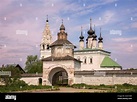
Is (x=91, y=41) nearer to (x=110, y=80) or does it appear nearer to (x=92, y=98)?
(x=110, y=80)

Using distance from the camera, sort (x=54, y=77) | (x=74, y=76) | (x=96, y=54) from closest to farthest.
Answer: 1. (x=74, y=76)
2. (x=54, y=77)
3. (x=96, y=54)

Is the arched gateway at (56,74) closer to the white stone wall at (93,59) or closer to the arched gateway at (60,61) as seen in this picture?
the arched gateway at (60,61)

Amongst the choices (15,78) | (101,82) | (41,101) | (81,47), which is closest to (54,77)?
(101,82)

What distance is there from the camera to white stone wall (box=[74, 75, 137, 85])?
14552mm

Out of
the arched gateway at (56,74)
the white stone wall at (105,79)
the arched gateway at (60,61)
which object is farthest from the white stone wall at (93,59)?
the white stone wall at (105,79)

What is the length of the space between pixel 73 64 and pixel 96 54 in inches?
182

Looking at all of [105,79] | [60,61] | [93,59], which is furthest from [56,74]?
[93,59]

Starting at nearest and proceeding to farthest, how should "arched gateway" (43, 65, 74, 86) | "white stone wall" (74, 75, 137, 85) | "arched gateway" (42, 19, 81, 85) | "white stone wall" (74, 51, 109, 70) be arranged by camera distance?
1. "white stone wall" (74, 75, 137, 85)
2. "arched gateway" (43, 65, 74, 86)
3. "arched gateway" (42, 19, 81, 85)
4. "white stone wall" (74, 51, 109, 70)

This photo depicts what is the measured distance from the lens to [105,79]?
15.2m

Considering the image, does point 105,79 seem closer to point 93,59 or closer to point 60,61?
point 60,61

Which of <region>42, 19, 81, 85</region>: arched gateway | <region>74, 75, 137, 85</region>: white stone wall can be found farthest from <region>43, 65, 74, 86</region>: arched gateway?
<region>74, 75, 137, 85</region>: white stone wall

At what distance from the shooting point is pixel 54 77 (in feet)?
56.7

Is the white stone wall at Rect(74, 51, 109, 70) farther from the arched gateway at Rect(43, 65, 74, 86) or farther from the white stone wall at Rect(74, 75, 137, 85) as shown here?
the white stone wall at Rect(74, 75, 137, 85)

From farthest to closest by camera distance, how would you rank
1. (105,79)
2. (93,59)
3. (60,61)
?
(93,59) < (60,61) < (105,79)
